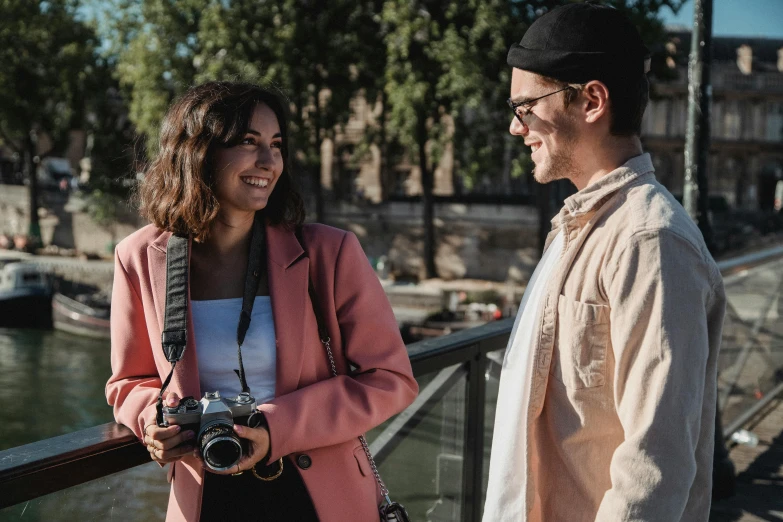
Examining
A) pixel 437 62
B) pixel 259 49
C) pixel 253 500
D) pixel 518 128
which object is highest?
pixel 259 49

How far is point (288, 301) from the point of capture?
1.65 meters

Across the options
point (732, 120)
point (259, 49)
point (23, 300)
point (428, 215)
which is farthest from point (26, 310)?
point (732, 120)

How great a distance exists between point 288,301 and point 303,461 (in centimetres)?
30

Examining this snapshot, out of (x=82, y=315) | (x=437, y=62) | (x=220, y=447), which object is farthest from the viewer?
(x=82, y=315)

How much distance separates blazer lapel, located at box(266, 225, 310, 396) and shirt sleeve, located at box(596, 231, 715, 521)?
644mm

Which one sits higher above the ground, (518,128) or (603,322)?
(518,128)

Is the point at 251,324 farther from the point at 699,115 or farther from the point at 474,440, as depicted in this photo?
the point at 699,115

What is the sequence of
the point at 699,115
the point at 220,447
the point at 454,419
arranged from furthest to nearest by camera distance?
the point at 699,115, the point at 454,419, the point at 220,447

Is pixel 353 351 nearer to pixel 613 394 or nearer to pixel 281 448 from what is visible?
pixel 281 448

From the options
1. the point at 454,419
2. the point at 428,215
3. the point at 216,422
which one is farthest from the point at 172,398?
the point at 428,215

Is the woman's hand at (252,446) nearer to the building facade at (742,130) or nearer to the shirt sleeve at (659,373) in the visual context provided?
the shirt sleeve at (659,373)

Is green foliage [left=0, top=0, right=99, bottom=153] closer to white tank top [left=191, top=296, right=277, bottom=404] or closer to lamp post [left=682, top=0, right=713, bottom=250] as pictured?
lamp post [left=682, top=0, right=713, bottom=250]

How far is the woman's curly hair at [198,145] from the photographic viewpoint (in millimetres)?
1663

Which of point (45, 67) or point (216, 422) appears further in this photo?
point (45, 67)
